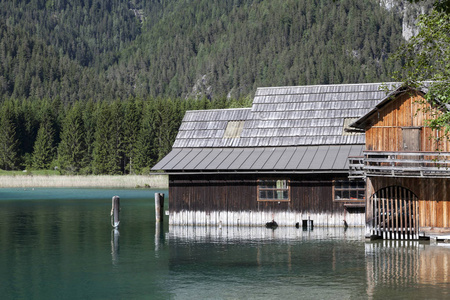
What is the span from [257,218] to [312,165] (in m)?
4.82

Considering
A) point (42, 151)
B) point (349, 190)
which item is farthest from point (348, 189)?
point (42, 151)

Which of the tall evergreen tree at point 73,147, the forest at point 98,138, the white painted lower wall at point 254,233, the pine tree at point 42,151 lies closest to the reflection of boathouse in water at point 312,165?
the white painted lower wall at point 254,233

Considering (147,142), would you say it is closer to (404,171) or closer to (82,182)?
(82,182)

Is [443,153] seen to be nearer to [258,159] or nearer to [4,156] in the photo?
[258,159]

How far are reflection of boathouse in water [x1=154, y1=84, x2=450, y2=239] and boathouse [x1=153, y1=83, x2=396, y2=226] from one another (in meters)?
0.06

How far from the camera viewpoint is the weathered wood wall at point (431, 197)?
1328 inches

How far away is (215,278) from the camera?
2570cm

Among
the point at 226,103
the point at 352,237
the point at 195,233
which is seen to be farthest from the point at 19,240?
the point at 226,103

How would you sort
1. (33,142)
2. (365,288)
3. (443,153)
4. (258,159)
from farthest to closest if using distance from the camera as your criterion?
(33,142) → (258,159) → (443,153) → (365,288)

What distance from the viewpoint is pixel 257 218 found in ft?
136

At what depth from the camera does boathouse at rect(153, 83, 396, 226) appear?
40.2 meters

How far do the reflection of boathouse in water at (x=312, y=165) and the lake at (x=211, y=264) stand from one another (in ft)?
4.30

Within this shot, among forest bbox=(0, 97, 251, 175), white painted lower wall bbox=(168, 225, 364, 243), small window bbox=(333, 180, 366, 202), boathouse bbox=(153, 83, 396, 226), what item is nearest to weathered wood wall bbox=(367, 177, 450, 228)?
white painted lower wall bbox=(168, 225, 364, 243)

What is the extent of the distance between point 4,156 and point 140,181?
170ft
